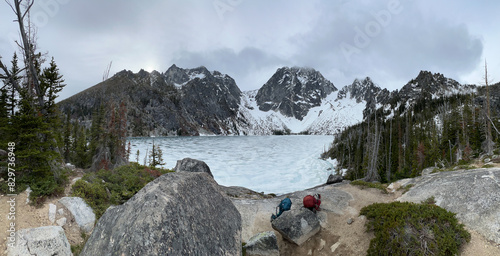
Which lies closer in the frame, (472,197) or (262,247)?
(262,247)

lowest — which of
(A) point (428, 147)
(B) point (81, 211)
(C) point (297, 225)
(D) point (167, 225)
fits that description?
(C) point (297, 225)

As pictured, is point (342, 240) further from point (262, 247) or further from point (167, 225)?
point (167, 225)

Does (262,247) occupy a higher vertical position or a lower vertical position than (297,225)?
lower

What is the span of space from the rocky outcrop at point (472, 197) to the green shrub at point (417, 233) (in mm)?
1105

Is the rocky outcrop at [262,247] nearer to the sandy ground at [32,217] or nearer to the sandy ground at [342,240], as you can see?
the sandy ground at [342,240]

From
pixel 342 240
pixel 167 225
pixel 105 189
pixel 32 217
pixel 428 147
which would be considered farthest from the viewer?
pixel 428 147

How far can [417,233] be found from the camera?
27.5ft

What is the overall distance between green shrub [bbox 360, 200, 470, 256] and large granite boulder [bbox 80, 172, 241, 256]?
588cm

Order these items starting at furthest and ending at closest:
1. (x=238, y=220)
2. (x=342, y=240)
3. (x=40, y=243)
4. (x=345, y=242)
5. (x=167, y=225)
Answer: (x=342, y=240) < (x=345, y=242) < (x=238, y=220) < (x=40, y=243) < (x=167, y=225)

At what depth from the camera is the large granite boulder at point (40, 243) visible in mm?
7445

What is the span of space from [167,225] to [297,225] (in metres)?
7.90

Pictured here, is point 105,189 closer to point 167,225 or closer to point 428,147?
point 167,225

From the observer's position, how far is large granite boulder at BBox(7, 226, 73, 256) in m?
7.45

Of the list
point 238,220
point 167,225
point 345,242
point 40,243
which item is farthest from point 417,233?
point 40,243
